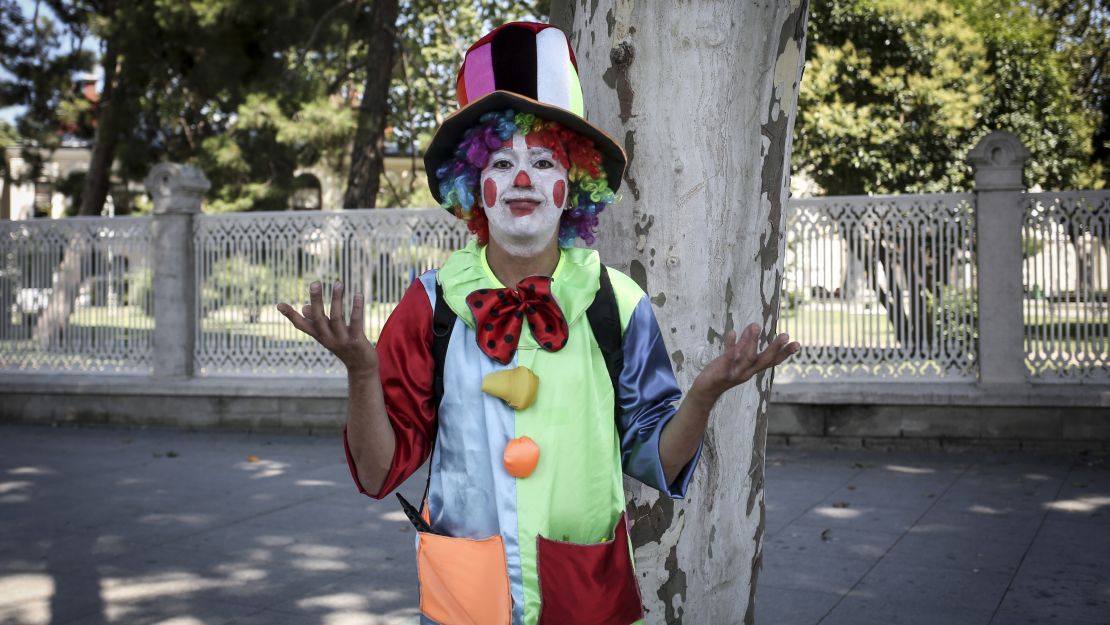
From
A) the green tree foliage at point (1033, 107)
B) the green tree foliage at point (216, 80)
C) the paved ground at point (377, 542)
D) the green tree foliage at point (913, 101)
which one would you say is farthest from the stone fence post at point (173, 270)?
the green tree foliage at point (1033, 107)

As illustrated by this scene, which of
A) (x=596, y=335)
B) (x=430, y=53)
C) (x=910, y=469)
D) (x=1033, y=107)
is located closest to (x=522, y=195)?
(x=596, y=335)

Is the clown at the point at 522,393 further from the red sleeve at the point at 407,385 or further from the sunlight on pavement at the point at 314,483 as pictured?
the sunlight on pavement at the point at 314,483

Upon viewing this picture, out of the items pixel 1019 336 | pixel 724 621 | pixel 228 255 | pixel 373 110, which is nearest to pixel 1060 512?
pixel 1019 336

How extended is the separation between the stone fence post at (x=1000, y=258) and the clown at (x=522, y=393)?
731cm

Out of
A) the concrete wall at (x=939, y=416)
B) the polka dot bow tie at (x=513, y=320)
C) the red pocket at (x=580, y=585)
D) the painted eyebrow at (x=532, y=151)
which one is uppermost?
the painted eyebrow at (x=532, y=151)

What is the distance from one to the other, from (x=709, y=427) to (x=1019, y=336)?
6.85 metres

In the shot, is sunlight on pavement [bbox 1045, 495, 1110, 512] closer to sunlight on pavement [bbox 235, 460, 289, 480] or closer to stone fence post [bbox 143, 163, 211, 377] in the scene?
sunlight on pavement [bbox 235, 460, 289, 480]

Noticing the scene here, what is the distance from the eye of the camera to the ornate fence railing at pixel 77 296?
35.1ft

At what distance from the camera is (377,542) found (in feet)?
19.4

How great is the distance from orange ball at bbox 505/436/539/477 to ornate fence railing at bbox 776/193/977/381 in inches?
286

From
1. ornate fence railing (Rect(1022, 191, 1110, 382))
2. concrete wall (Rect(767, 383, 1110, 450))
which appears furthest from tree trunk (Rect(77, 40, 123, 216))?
ornate fence railing (Rect(1022, 191, 1110, 382))

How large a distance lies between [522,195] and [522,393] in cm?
46

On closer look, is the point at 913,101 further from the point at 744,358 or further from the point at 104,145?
the point at 104,145

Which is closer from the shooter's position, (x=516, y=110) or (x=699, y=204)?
(x=516, y=110)
